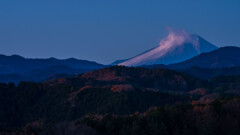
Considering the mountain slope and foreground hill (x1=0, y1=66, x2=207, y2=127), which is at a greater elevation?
the mountain slope

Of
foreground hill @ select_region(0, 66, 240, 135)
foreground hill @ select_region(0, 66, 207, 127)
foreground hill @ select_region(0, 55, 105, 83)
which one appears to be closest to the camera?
foreground hill @ select_region(0, 66, 240, 135)

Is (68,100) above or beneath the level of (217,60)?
beneath

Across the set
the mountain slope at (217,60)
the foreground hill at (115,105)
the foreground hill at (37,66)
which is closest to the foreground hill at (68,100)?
the foreground hill at (115,105)

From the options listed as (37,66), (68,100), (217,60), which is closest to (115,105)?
(68,100)

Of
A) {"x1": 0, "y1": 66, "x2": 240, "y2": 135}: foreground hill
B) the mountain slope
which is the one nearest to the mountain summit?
the mountain slope

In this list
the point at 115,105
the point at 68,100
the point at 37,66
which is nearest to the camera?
the point at 115,105

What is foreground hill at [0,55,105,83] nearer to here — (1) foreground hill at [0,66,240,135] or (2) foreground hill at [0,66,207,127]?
(1) foreground hill at [0,66,240,135]

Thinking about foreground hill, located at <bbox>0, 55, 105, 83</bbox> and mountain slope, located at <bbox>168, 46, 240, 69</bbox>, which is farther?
foreground hill, located at <bbox>0, 55, 105, 83</bbox>

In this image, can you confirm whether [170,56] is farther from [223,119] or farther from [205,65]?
[223,119]

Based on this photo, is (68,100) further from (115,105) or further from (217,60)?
(217,60)
